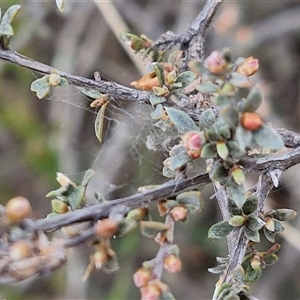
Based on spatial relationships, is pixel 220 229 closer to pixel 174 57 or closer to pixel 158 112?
pixel 158 112

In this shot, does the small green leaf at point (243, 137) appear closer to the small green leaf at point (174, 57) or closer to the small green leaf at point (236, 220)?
the small green leaf at point (236, 220)

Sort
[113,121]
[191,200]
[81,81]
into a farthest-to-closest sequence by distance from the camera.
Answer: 1. [113,121]
2. [81,81]
3. [191,200]

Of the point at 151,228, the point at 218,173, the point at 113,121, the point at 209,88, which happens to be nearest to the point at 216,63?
the point at 209,88

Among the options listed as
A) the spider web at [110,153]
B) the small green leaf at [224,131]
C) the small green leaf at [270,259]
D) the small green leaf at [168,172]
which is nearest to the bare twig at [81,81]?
the small green leaf at [168,172]

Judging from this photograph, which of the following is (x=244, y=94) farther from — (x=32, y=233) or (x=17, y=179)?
(x=32, y=233)

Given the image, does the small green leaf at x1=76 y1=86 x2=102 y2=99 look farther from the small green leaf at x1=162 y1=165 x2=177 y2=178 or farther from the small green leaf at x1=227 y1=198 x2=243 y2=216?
the small green leaf at x1=227 y1=198 x2=243 y2=216

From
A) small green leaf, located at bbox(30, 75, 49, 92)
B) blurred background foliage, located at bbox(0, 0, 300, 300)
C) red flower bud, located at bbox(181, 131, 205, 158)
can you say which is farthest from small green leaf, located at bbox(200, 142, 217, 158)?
blurred background foliage, located at bbox(0, 0, 300, 300)
